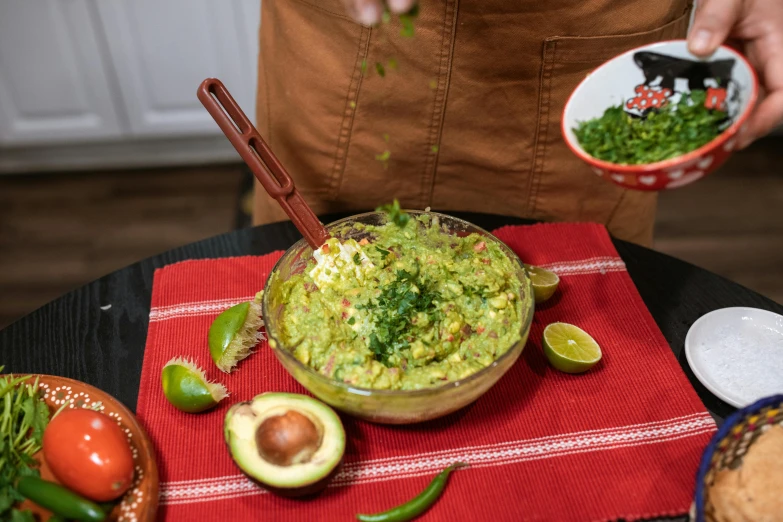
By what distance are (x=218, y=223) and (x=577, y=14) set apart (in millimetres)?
2596

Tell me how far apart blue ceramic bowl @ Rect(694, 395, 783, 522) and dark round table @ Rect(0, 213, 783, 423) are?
0.70ft

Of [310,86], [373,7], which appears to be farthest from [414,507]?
[310,86]

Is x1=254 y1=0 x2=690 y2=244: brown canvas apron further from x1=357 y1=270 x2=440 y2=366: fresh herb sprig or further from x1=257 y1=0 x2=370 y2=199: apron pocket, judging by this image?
x1=357 y1=270 x2=440 y2=366: fresh herb sprig

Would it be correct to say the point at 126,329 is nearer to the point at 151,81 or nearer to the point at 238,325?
the point at 238,325

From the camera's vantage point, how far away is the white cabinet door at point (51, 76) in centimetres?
335

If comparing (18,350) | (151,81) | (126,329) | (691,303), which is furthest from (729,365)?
(151,81)

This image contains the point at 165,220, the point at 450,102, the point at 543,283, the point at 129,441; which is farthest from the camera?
the point at 165,220

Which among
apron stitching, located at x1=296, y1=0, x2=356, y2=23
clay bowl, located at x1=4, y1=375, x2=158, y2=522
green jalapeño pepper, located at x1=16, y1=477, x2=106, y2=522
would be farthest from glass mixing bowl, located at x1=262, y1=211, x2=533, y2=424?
apron stitching, located at x1=296, y1=0, x2=356, y2=23

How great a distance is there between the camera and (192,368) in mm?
1439

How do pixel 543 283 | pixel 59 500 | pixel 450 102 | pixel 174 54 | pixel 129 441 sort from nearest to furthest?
1. pixel 59 500
2. pixel 129 441
3. pixel 543 283
4. pixel 450 102
5. pixel 174 54

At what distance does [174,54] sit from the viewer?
11.6 feet

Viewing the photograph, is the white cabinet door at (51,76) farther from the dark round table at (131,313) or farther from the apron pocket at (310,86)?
the dark round table at (131,313)

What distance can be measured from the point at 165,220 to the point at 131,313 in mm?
2252

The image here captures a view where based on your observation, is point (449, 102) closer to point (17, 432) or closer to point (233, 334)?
point (233, 334)
